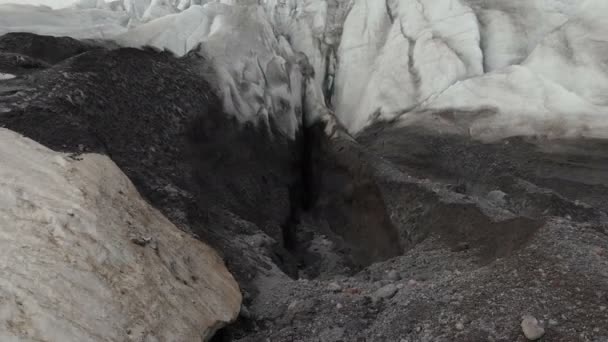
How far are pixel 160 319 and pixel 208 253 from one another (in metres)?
2.72

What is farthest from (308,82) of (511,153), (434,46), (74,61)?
(74,61)

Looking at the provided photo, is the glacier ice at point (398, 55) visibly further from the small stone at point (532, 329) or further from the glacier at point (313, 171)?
the small stone at point (532, 329)

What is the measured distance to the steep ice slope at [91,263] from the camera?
16.0ft

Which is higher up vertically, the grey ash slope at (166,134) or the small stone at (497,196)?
the grey ash slope at (166,134)

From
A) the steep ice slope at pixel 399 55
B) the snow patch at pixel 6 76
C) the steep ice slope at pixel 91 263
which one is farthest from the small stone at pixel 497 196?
the snow patch at pixel 6 76

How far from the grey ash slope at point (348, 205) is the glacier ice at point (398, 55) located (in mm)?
1262

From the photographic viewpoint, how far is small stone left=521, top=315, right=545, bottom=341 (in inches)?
223

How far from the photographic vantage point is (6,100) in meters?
9.34

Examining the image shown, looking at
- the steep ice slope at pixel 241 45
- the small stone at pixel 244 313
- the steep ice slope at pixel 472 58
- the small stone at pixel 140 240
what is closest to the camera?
the small stone at pixel 140 240

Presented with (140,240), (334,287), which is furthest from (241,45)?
(140,240)

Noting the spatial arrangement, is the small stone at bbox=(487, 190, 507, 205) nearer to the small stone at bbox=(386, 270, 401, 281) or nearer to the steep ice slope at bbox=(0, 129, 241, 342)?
the small stone at bbox=(386, 270, 401, 281)

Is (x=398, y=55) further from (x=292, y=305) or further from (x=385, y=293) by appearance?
(x=292, y=305)

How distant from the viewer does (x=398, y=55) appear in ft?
75.3

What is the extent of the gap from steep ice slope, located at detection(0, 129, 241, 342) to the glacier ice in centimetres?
895
